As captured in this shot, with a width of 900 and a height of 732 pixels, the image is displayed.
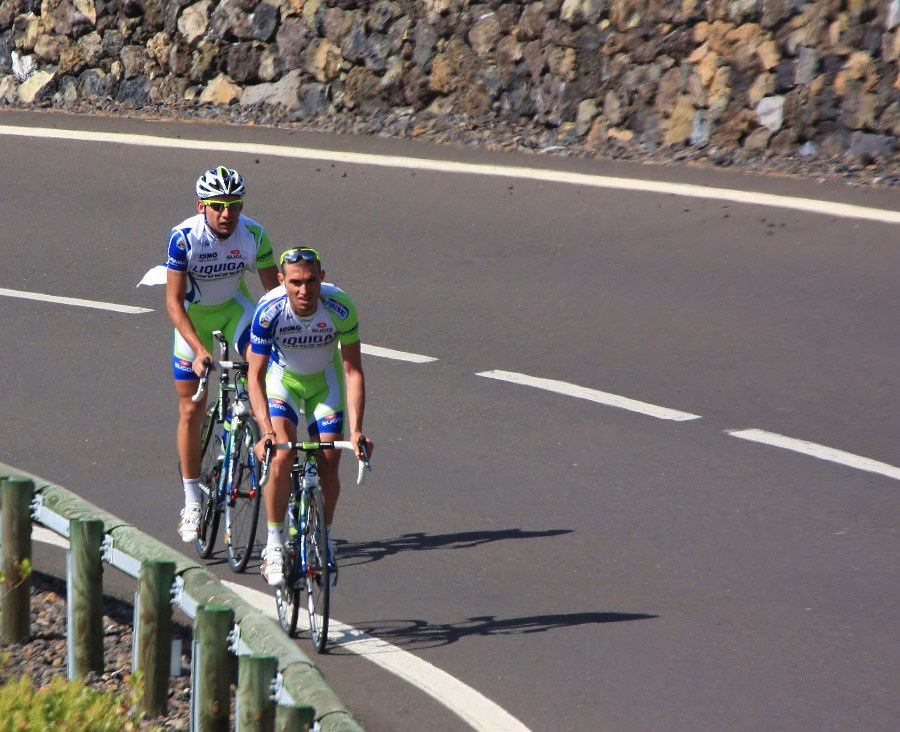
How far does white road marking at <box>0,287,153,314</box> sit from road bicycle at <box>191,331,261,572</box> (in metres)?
4.66

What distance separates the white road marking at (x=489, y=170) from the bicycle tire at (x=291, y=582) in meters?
8.48

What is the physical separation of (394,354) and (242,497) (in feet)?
12.3

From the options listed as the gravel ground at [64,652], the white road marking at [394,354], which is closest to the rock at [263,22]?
the white road marking at [394,354]

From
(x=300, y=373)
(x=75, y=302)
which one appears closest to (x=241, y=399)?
(x=300, y=373)

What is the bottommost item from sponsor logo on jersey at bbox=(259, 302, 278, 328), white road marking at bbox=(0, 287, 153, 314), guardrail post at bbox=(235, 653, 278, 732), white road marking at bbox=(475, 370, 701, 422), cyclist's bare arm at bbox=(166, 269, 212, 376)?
white road marking at bbox=(0, 287, 153, 314)

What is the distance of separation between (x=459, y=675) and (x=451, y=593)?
40.5 inches

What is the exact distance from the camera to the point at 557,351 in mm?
12367

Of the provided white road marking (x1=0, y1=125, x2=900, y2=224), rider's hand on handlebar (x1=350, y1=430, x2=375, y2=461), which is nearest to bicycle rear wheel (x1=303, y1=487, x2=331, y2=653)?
rider's hand on handlebar (x1=350, y1=430, x2=375, y2=461)

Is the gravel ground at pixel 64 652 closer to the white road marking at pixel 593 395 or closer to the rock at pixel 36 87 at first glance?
the white road marking at pixel 593 395

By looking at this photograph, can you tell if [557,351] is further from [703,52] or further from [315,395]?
[703,52]

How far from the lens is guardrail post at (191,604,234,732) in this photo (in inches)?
231

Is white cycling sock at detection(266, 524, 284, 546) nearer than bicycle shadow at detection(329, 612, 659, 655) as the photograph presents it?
No

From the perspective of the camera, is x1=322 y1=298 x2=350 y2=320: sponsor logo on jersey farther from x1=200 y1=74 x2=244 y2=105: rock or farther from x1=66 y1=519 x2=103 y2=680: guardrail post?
x1=200 y1=74 x2=244 y2=105: rock

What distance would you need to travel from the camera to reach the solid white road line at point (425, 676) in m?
6.85
